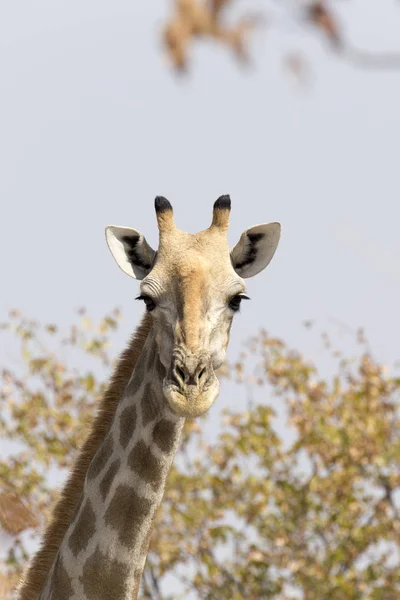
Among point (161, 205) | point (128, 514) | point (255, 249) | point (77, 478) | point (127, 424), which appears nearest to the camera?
point (128, 514)

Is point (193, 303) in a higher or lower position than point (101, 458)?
higher

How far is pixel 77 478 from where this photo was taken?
9.12 m

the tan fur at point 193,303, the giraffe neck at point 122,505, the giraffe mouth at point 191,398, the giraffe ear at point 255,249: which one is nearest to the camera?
the giraffe mouth at point 191,398

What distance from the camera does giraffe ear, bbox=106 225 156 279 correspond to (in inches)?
372

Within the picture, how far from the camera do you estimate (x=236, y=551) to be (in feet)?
64.8

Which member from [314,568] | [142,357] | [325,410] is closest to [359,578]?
[314,568]

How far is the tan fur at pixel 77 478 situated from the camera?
9.04 metres

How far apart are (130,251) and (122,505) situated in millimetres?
2042

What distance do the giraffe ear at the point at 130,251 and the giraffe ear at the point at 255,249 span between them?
0.67 metres

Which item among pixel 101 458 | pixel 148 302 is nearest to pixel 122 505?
pixel 101 458

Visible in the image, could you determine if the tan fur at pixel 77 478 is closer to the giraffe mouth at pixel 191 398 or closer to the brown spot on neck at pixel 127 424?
the brown spot on neck at pixel 127 424

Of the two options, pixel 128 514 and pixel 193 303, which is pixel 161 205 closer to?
pixel 193 303

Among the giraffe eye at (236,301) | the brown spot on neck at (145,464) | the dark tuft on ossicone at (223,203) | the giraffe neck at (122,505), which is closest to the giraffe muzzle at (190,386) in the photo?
the giraffe neck at (122,505)

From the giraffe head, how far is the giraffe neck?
1.32 ft
